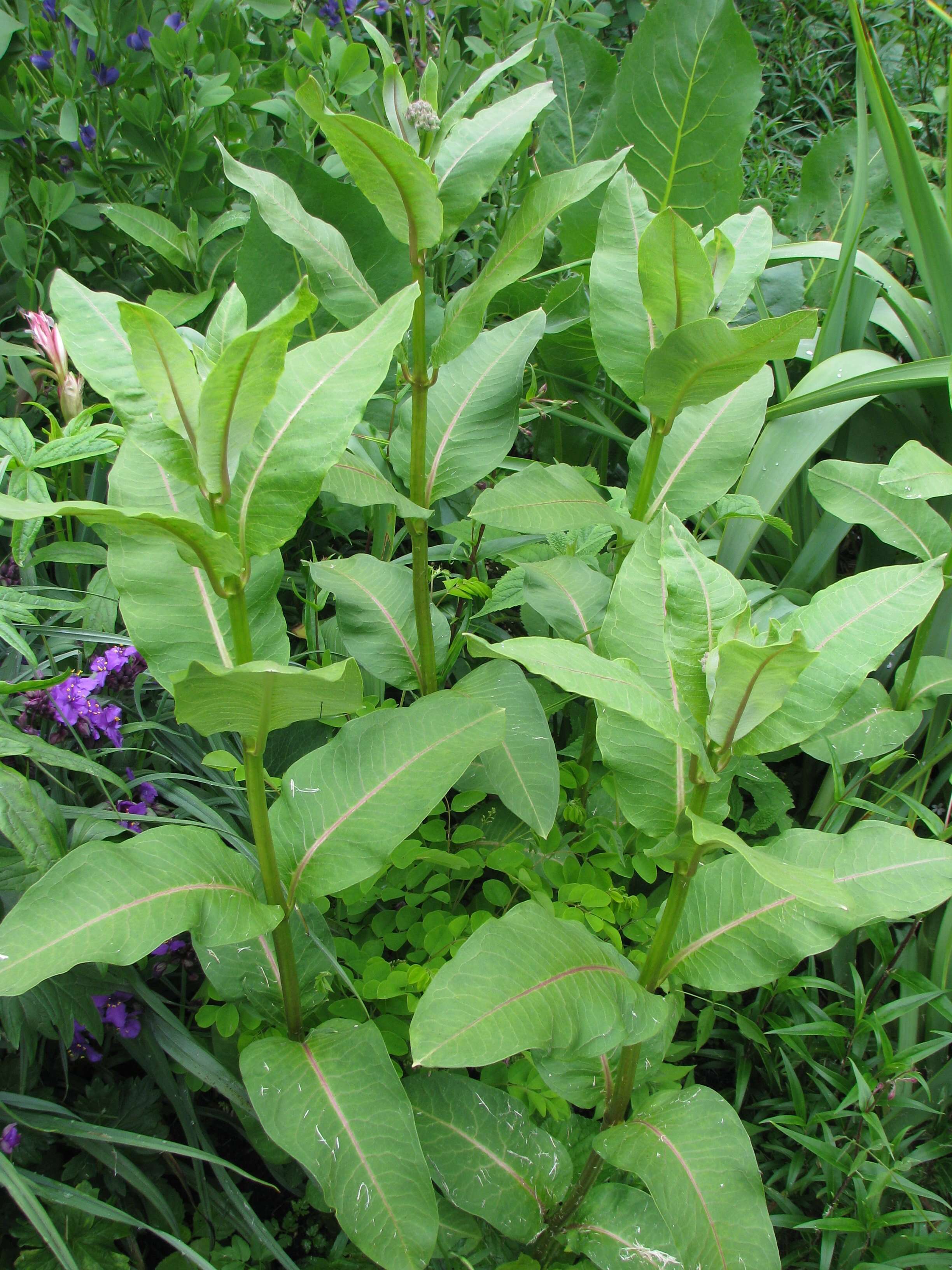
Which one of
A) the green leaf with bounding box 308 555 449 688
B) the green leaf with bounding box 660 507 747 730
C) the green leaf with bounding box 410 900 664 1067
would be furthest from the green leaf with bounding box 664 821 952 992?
the green leaf with bounding box 308 555 449 688

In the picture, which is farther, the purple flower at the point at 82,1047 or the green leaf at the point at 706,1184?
the purple flower at the point at 82,1047

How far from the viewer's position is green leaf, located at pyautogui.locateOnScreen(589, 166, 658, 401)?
1450 millimetres

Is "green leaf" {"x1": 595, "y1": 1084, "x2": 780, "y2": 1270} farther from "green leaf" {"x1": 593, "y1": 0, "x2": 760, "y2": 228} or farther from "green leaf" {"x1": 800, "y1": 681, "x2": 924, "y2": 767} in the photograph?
"green leaf" {"x1": 593, "y1": 0, "x2": 760, "y2": 228}

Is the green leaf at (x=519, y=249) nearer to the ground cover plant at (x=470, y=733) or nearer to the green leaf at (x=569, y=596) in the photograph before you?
the ground cover plant at (x=470, y=733)

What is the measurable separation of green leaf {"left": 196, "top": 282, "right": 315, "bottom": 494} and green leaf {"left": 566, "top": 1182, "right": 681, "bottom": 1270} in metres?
1.05

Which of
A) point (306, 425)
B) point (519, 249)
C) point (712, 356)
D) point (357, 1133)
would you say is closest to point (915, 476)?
point (712, 356)

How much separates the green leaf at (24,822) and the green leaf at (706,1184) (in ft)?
2.68

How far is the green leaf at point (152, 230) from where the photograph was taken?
2.22m

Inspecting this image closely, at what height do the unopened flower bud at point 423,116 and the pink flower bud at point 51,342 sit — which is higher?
the unopened flower bud at point 423,116

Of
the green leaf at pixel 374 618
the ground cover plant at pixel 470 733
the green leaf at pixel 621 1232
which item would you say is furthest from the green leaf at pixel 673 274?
the green leaf at pixel 621 1232

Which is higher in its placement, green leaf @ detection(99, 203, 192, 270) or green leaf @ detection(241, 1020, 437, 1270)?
green leaf @ detection(99, 203, 192, 270)

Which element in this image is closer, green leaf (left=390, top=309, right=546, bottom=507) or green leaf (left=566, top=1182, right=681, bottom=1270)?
green leaf (left=566, top=1182, right=681, bottom=1270)

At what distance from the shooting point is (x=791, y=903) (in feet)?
3.75

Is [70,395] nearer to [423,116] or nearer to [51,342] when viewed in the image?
[51,342]
